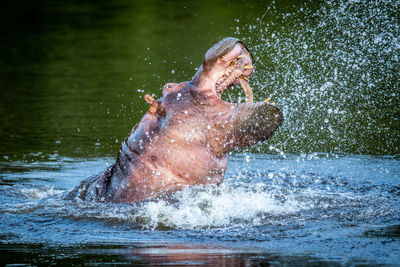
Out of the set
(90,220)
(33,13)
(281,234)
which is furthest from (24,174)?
(33,13)

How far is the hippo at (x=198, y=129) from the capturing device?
4.69 m

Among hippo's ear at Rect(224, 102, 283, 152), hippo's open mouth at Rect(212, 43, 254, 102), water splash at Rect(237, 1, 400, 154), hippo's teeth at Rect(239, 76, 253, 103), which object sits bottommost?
hippo's ear at Rect(224, 102, 283, 152)

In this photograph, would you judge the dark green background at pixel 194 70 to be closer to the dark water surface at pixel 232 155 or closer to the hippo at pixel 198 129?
the dark water surface at pixel 232 155

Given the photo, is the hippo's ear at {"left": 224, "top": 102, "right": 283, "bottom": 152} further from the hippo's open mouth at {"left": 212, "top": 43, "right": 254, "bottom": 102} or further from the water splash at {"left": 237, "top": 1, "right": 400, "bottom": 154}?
the water splash at {"left": 237, "top": 1, "right": 400, "bottom": 154}

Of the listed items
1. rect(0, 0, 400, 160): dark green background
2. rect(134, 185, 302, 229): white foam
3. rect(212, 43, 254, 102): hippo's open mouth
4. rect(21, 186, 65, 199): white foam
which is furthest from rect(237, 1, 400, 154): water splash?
rect(21, 186, 65, 199): white foam

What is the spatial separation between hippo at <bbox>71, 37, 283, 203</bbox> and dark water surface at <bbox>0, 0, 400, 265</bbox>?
132 mm

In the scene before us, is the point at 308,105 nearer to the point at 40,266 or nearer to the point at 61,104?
the point at 61,104

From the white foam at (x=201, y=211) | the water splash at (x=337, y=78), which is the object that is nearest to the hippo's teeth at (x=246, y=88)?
the white foam at (x=201, y=211)

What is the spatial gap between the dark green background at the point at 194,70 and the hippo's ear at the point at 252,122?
246 centimetres

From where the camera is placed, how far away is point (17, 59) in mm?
15016

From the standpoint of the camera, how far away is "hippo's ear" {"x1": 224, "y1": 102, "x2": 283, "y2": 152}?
4621 millimetres

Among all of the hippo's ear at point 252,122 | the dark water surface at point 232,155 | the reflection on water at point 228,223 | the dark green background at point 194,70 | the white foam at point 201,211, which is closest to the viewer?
the reflection on water at point 228,223

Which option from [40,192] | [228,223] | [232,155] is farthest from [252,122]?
[232,155]

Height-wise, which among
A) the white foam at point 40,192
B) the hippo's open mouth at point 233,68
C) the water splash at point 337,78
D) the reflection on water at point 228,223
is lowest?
the reflection on water at point 228,223
